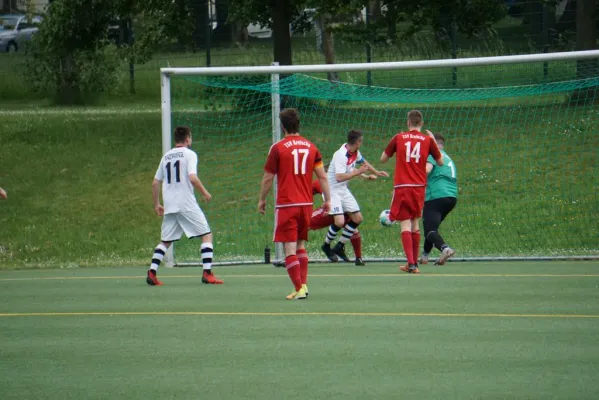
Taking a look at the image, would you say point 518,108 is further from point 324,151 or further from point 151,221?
point 151,221

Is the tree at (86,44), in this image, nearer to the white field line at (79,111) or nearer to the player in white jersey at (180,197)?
the white field line at (79,111)

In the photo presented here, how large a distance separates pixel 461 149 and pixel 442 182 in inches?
243

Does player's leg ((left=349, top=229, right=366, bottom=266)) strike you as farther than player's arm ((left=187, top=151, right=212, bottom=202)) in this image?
Yes

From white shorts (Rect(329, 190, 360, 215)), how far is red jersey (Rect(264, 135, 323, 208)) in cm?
360

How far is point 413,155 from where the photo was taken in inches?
453

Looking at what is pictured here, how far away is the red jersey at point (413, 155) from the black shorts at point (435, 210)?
1.26 metres

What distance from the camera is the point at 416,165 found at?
37.9 ft

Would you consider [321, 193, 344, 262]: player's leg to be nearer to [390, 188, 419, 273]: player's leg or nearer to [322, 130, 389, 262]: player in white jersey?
[322, 130, 389, 262]: player in white jersey

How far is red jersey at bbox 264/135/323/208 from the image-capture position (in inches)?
370

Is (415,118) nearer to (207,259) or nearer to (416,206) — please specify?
(416,206)

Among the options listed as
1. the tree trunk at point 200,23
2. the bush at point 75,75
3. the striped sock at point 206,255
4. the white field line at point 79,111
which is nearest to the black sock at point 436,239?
Answer: the striped sock at point 206,255

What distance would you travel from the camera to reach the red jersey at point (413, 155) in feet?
37.8

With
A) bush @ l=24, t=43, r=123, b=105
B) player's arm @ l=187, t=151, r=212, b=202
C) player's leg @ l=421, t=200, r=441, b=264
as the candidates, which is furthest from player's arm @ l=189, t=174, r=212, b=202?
bush @ l=24, t=43, r=123, b=105

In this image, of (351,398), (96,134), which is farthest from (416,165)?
(96,134)
